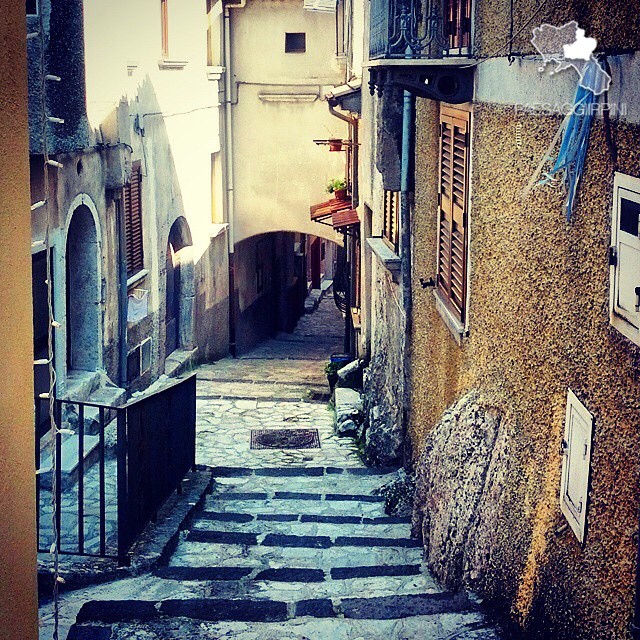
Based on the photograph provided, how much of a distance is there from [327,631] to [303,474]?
5.41 m

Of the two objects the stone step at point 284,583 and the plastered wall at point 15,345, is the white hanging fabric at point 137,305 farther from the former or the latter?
the plastered wall at point 15,345

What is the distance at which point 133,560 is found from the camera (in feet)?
22.8

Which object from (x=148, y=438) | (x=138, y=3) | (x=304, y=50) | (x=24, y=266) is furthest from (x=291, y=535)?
(x=304, y=50)

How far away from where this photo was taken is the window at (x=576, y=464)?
4023 mm

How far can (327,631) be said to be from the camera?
212 inches

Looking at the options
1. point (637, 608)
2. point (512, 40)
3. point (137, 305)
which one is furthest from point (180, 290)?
point (637, 608)

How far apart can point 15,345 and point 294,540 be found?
191 inches

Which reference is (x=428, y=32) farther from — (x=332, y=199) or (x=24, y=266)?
(x=332, y=199)

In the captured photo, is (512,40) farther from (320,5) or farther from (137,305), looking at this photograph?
(320,5)

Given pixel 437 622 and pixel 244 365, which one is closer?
pixel 437 622

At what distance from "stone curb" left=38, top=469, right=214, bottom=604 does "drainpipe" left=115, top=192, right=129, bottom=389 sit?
15.4ft

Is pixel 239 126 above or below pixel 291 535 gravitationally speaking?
above

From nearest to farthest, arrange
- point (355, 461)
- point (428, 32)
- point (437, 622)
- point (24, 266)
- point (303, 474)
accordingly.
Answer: point (24, 266), point (437, 622), point (428, 32), point (303, 474), point (355, 461)

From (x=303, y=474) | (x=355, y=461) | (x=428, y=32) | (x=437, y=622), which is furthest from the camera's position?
(x=355, y=461)
